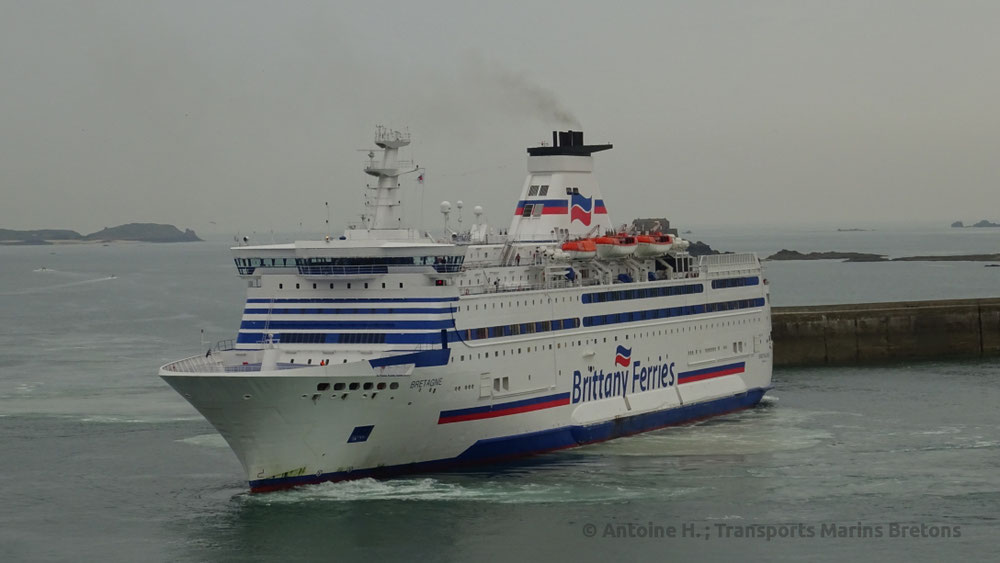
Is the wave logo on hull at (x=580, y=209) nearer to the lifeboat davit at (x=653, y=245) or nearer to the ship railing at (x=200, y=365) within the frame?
the lifeboat davit at (x=653, y=245)

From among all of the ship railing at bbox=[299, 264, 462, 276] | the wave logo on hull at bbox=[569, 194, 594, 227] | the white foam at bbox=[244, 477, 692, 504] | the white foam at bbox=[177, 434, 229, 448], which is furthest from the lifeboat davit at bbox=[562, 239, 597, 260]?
the white foam at bbox=[177, 434, 229, 448]

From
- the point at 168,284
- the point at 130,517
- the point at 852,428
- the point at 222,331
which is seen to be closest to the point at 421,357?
the point at 130,517

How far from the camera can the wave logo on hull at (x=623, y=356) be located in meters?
32.3

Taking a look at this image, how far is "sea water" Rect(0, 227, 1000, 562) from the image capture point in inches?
916

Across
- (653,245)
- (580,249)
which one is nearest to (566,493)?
(580,249)

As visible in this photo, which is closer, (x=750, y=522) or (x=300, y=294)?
(x=750, y=522)

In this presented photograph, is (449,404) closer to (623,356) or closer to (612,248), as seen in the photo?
(623,356)

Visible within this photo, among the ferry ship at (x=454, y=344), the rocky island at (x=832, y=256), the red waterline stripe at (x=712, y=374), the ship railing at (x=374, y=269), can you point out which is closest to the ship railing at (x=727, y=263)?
the ferry ship at (x=454, y=344)

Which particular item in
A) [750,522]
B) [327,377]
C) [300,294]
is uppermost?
[300,294]

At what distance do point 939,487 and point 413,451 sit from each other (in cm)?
1094

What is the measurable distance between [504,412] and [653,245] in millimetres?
7668

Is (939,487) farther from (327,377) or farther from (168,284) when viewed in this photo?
(168,284)

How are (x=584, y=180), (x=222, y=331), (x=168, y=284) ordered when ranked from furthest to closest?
(x=168, y=284), (x=222, y=331), (x=584, y=180)

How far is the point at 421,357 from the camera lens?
26.7 metres
